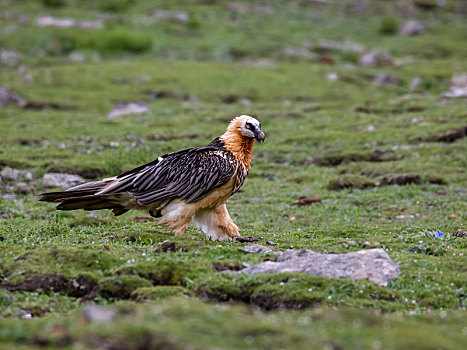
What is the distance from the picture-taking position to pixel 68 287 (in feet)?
29.1

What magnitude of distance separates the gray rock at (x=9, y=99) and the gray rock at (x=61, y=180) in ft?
39.0

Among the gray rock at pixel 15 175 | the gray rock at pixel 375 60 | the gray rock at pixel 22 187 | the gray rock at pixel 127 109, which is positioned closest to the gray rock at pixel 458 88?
the gray rock at pixel 375 60

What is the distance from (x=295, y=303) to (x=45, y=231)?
5.89 metres

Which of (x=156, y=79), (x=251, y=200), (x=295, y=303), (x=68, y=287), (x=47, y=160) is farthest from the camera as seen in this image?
(x=156, y=79)

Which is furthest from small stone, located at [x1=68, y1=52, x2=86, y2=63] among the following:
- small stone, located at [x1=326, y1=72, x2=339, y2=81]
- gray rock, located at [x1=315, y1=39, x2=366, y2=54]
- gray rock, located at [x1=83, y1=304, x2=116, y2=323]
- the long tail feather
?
gray rock, located at [x1=83, y1=304, x2=116, y2=323]

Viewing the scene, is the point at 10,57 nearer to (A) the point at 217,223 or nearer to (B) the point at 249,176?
(B) the point at 249,176

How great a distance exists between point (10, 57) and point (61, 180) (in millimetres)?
22320

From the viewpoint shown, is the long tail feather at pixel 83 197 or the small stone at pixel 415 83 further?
the small stone at pixel 415 83

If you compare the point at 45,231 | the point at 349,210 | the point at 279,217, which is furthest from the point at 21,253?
the point at 349,210

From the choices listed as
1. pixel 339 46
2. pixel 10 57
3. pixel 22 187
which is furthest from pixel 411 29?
pixel 22 187

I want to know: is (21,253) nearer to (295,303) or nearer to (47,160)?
(295,303)

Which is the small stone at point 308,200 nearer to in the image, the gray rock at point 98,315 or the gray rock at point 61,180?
the gray rock at point 61,180

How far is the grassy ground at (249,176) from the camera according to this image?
664 centimetres

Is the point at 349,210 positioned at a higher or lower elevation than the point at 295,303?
lower
